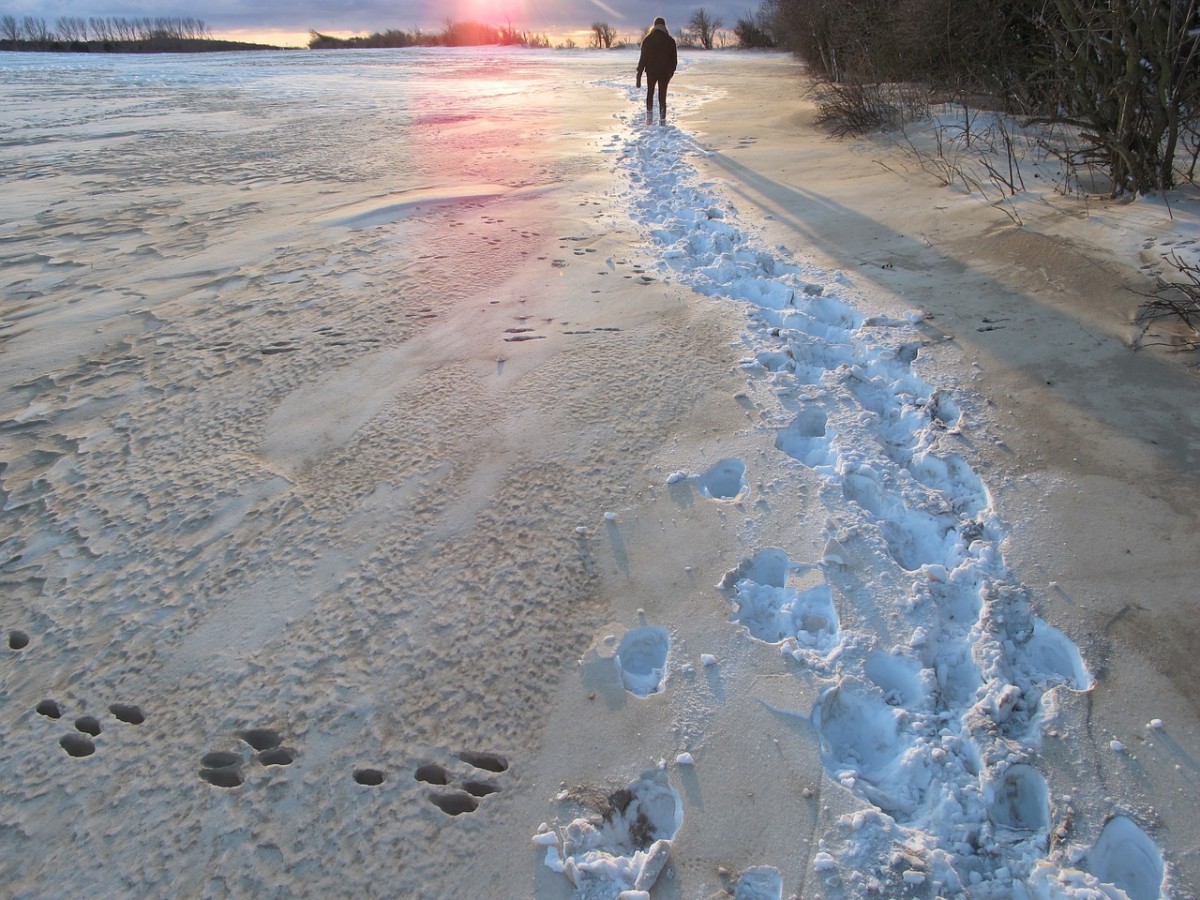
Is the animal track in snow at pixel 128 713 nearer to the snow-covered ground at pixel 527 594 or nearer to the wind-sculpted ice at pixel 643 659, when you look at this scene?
the snow-covered ground at pixel 527 594

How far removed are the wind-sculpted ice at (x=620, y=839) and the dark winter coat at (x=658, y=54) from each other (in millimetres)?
10438

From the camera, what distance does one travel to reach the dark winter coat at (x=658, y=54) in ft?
33.0

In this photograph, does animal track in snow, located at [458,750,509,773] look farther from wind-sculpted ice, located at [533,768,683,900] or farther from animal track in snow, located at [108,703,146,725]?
animal track in snow, located at [108,703,146,725]

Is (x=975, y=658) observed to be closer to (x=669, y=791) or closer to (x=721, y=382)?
(x=669, y=791)

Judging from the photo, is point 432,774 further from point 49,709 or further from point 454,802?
point 49,709

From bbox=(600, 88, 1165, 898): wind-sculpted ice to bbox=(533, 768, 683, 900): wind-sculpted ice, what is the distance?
37 cm

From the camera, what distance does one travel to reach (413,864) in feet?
5.37

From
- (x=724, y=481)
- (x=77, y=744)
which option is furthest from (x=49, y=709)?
(x=724, y=481)

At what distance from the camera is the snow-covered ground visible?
167cm

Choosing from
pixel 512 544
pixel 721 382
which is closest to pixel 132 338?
pixel 512 544

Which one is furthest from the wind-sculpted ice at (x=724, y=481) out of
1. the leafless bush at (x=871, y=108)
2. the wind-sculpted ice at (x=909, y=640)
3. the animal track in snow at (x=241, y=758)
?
the leafless bush at (x=871, y=108)

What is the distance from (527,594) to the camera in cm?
231

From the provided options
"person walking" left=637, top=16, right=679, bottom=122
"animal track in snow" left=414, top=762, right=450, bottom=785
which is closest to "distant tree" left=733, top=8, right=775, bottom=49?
"person walking" left=637, top=16, right=679, bottom=122

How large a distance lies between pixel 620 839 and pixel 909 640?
1.02m
